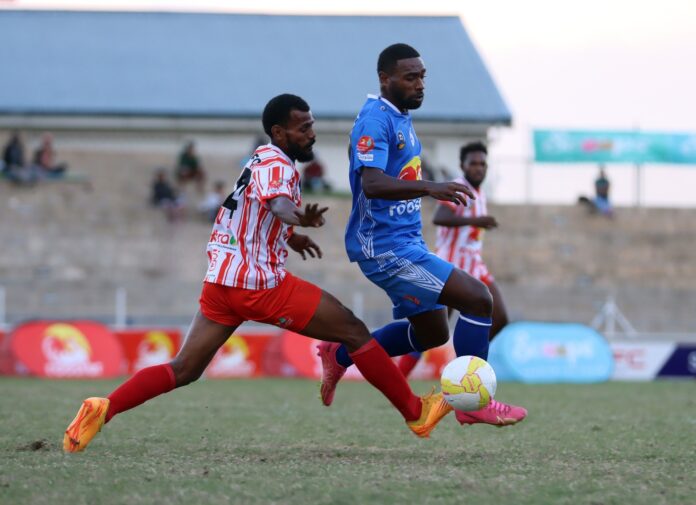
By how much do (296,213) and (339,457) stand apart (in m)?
1.57

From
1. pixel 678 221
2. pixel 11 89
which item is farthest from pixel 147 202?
pixel 678 221

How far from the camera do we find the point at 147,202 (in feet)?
85.0

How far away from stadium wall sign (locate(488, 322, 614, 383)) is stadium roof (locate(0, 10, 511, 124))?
1283 cm

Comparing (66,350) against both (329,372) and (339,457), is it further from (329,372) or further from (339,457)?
(339,457)

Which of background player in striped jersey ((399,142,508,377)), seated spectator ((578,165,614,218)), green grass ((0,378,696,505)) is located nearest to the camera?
green grass ((0,378,696,505))

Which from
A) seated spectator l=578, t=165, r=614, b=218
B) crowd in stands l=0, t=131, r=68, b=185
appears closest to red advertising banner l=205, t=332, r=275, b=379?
crowd in stands l=0, t=131, r=68, b=185

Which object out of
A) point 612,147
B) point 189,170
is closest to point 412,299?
point 189,170

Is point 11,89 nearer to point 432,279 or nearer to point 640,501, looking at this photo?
point 432,279

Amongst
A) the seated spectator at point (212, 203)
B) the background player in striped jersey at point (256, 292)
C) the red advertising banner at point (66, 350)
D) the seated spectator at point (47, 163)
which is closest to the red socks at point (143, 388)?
the background player in striped jersey at point (256, 292)

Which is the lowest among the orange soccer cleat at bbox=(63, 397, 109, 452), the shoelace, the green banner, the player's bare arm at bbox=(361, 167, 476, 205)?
the orange soccer cleat at bbox=(63, 397, 109, 452)

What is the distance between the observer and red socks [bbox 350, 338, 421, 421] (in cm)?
721

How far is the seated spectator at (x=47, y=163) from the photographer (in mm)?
25828

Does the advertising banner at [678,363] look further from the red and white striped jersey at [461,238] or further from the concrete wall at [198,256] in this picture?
the red and white striped jersey at [461,238]

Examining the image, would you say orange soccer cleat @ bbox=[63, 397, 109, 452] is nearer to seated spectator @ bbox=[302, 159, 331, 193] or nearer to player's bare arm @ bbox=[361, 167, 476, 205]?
player's bare arm @ bbox=[361, 167, 476, 205]
